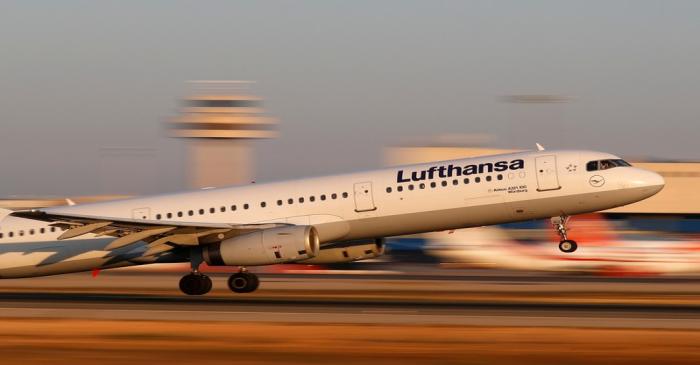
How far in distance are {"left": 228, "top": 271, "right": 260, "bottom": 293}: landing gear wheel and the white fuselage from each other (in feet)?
6.34

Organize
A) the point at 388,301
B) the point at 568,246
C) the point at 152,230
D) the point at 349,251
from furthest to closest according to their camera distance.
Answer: the point at 349,251, the point at 388,301, the point at 152,230, the point at 568,246

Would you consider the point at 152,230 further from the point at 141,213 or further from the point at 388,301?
the point at 388,301

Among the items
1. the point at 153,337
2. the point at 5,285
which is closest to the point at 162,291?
the point at 5,285

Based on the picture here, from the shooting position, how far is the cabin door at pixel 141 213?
37125 mm

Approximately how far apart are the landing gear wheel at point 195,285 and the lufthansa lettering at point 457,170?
7858mm

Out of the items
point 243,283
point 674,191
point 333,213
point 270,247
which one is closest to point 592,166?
point 333,213

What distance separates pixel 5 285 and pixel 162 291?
9189 millimetres

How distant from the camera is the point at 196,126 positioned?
359 ft

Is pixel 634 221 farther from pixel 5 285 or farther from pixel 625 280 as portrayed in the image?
pixel 5 285

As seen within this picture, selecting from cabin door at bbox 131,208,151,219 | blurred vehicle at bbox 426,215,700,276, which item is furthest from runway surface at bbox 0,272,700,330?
blurred vehicle at bbox 426,215,700,276

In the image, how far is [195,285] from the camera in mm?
36188

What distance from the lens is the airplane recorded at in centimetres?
3334

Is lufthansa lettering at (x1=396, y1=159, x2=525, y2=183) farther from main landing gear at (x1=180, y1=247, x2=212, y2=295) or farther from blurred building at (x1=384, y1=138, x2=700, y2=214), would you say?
blurred building at (x1=384, y1=138, x2=700, y2=214)

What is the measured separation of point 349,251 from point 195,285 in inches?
217
